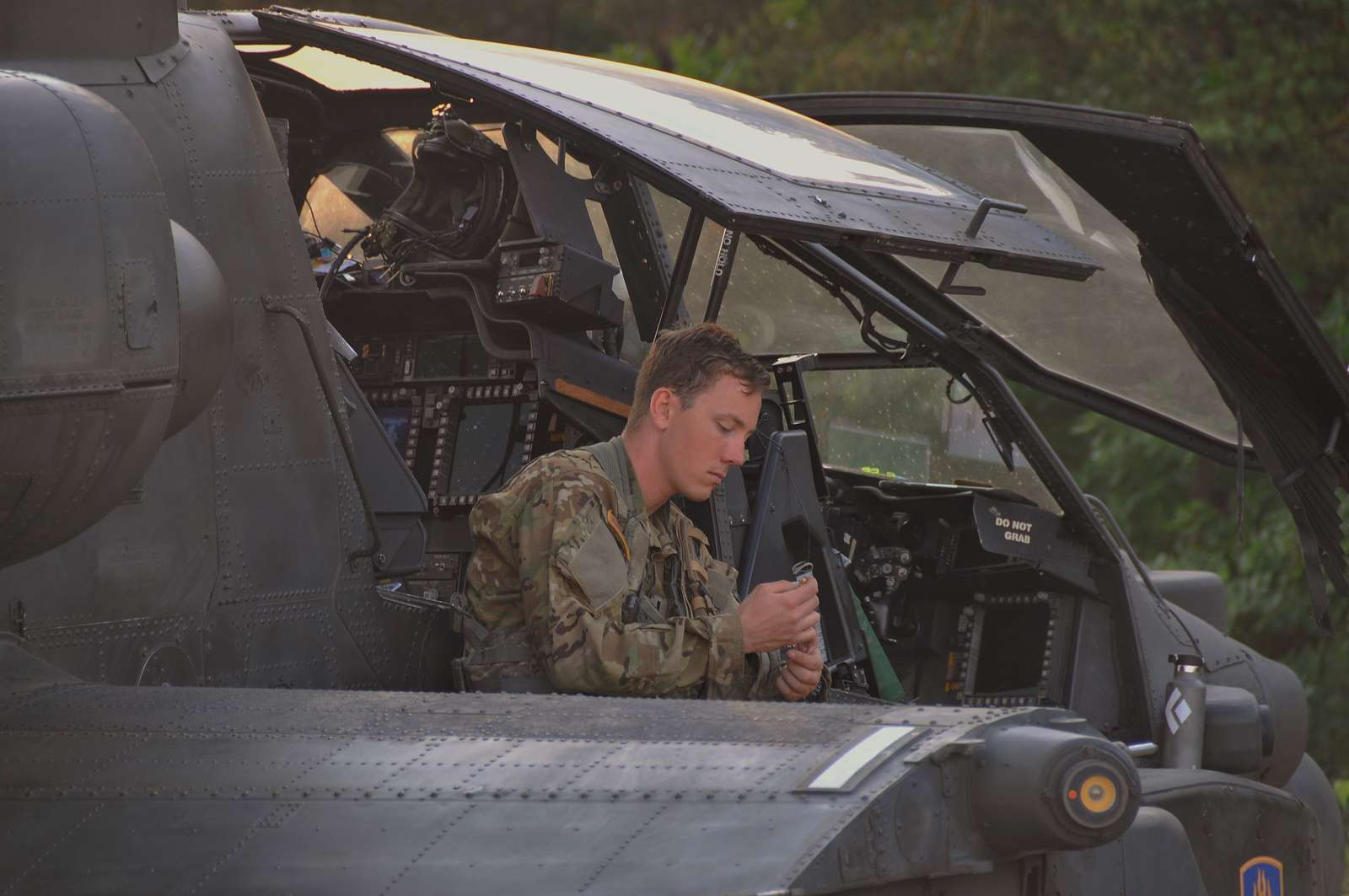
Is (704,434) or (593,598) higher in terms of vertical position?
(704,434)

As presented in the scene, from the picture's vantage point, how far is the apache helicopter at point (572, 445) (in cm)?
292

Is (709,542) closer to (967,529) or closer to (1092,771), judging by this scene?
(967,529)

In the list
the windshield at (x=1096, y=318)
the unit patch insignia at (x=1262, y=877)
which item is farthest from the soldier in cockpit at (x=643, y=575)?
the windshield at (x=1096, y=318)

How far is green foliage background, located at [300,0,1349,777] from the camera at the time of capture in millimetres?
13086

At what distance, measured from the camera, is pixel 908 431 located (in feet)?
20.6

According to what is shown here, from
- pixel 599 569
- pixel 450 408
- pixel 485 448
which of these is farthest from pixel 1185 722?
pixel 450 408

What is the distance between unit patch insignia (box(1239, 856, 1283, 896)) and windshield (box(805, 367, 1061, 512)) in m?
2.11

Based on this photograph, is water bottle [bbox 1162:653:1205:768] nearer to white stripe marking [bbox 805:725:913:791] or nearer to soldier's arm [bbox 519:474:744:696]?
soldier's arm [bbox 519:474:744:696]

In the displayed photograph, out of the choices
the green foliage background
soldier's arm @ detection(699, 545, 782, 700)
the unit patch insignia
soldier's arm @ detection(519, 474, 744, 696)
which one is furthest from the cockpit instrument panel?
the green foliage background

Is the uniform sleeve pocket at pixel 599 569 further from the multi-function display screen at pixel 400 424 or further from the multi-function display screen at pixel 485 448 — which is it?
the multi-function display screen at pixel 400 424

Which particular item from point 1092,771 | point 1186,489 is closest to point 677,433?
point 1092,771

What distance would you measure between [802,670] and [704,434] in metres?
0.59

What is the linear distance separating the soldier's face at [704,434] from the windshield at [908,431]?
1891 millimetres

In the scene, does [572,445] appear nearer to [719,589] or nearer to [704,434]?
[719,589]
